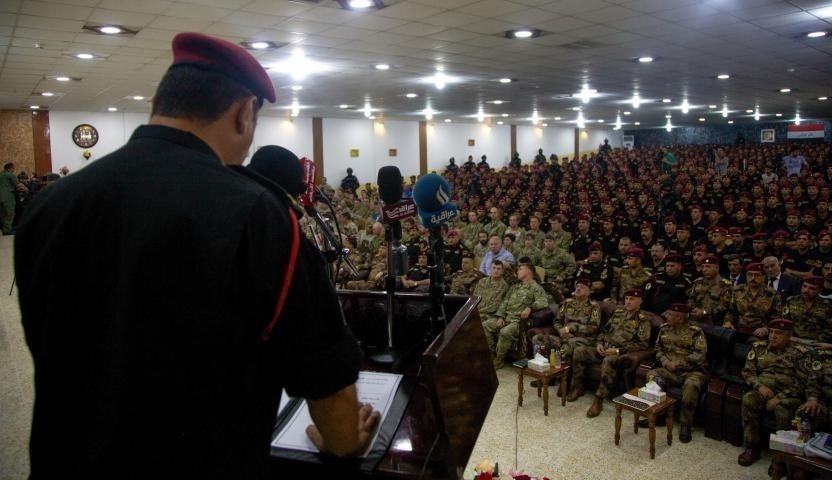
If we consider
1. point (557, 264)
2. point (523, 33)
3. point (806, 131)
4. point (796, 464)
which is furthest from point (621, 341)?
point (806, 131)

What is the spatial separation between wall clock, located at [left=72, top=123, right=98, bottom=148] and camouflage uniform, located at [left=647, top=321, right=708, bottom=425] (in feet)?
50.0

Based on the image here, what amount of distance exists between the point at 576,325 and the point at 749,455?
1826mm

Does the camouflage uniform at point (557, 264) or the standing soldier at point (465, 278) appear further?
the camouflage uniform at point (557, 264)

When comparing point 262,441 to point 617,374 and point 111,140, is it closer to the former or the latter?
point 617,374

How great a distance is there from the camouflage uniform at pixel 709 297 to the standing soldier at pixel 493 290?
1936 millimetres

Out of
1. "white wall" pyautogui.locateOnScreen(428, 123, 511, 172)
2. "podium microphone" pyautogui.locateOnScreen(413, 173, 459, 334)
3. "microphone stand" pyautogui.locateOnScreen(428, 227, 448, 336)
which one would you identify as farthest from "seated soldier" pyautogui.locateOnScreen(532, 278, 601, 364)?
"white wall" pyautogui.locateOnScreen(428, 123, 511, 172)

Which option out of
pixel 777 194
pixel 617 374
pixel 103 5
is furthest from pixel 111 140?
pixel 777 194

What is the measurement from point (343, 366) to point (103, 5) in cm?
517

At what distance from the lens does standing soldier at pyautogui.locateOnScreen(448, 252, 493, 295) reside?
6.96m

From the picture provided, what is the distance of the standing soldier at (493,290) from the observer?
6.19 m

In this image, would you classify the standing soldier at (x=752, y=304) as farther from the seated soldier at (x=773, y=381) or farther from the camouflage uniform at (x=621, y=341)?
the seated soldier at (x=773, y=381)

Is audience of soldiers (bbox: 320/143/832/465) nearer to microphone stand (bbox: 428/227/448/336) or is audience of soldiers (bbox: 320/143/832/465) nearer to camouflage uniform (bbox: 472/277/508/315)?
camouflage uniform (bbox: 472/277/508/315)

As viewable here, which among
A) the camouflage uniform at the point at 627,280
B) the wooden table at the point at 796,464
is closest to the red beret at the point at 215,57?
the wooden table at the point at 796,464

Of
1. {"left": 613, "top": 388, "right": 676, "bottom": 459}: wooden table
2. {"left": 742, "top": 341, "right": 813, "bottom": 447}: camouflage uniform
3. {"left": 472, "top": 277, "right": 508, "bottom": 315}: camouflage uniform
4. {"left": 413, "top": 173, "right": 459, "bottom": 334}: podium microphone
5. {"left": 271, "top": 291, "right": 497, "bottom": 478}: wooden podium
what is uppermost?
{"left": 413, "top": 173, "right": 459, "bottom": 334}: podium microphone
